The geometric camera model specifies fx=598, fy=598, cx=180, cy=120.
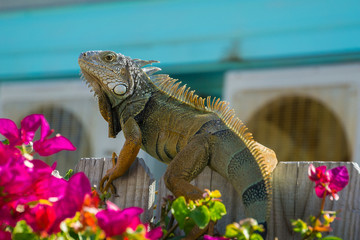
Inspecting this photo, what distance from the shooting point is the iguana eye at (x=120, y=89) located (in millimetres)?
2078

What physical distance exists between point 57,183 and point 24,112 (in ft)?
18.1

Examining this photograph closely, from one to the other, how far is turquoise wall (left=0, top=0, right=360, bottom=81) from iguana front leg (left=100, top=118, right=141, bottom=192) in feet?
12.3

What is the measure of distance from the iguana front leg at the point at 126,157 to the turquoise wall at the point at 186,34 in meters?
3.75

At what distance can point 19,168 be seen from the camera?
39.7 inches

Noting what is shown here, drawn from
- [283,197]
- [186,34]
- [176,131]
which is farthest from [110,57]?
[186,34]

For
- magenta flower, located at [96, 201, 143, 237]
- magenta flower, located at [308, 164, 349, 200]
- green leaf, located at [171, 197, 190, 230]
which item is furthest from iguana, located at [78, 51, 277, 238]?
magenta flower, located at [96, 201, 143, 237]

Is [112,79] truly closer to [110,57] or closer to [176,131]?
[110,57]

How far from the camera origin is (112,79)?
6.83 feet

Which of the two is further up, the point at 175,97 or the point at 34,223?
the point at 175,97

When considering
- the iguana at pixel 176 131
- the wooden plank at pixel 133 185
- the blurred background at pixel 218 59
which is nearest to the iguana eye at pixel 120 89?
the iguana at pixel 176 131

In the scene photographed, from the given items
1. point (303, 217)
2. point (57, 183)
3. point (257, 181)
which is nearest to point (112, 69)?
point (257, 181)

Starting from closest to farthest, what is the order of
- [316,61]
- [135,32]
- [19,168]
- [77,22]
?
1. [19,168]
2. [316,61]
3. [135,32]
4. [77,22]

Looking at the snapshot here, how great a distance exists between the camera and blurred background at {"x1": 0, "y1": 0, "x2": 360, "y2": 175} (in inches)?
212

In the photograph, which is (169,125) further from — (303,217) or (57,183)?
(57,183)
